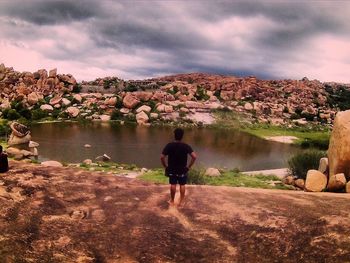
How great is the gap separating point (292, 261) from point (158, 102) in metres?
100

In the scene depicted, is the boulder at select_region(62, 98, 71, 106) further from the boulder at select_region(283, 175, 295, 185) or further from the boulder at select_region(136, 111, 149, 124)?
the boulder at select_region(283, 175, 295, 185)

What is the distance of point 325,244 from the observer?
8.34 meters

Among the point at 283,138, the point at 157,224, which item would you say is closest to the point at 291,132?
the point at 283,138

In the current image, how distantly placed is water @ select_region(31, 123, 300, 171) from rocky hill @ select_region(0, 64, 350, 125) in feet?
69.9

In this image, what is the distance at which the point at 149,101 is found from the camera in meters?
107

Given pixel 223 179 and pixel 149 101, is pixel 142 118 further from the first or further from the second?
pixel 223 179

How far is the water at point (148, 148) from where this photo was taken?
44.0 m

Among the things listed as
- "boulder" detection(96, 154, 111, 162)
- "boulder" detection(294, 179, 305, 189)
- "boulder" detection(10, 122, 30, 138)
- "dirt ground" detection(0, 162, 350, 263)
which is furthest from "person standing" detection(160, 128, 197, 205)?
"boulder" detection(10, 122, 30, 138)

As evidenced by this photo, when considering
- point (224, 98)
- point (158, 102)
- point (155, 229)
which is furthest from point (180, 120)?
point (155, 229)

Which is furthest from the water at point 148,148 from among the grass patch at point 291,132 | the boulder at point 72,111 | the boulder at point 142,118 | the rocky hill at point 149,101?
the rocky hill at point 149,101

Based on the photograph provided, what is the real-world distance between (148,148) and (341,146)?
115 ft

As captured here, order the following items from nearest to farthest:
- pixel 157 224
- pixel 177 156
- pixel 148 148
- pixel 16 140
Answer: pixel 157 224, pixel 177 156, pixel 16 140, pixel 148 148

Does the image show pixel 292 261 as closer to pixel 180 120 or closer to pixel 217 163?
pixel 217 163

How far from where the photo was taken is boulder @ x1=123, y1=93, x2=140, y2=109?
101 meters
